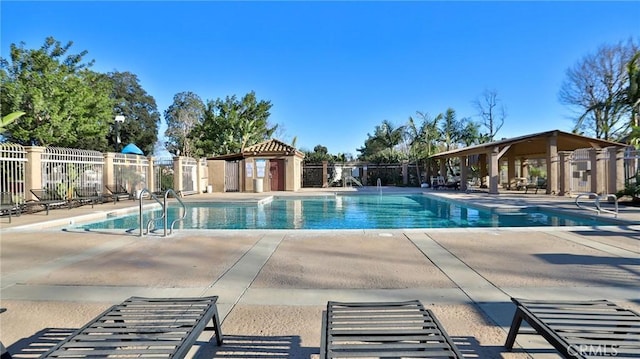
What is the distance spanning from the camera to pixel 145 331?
246 cm

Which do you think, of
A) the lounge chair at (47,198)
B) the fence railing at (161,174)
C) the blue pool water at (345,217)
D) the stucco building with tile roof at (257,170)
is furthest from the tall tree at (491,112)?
the lounge chair at (47,198)

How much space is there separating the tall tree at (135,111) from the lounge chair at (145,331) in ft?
128

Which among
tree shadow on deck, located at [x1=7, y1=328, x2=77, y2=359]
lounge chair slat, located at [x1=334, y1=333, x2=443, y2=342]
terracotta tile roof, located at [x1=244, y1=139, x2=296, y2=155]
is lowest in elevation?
tree shadow on deck, located at [x1=7, y1=328, x2=77, y2=359]

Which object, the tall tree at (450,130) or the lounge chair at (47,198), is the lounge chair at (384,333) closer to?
the lounge chair at (47,198)

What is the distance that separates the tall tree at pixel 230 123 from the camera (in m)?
31.5

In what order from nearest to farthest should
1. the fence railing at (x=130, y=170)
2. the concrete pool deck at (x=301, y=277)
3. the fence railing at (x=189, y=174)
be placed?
the concrete pool deck at (x=301, y=277) → the fence railing at (x=130, y=170) → the fence railing at (x=189, y=174)

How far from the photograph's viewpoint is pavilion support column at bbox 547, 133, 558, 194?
18484 mm

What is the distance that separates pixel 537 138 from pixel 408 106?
18.8 m

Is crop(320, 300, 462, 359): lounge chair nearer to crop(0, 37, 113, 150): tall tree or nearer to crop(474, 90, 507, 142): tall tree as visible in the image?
crop(0, 37, 113, 150): tall tree

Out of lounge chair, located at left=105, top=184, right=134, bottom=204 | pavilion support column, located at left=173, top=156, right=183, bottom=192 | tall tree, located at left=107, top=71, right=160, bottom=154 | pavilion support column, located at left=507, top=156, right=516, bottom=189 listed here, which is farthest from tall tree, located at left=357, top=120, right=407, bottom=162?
tall tree, located at left=107, top=71, right=160, bottom=154

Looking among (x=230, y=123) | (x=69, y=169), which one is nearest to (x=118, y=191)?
(x=69, y=169)

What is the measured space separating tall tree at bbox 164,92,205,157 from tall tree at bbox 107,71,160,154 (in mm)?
2279

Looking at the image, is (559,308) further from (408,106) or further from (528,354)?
(408,106)

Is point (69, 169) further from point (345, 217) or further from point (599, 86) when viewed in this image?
point (599, 86)
